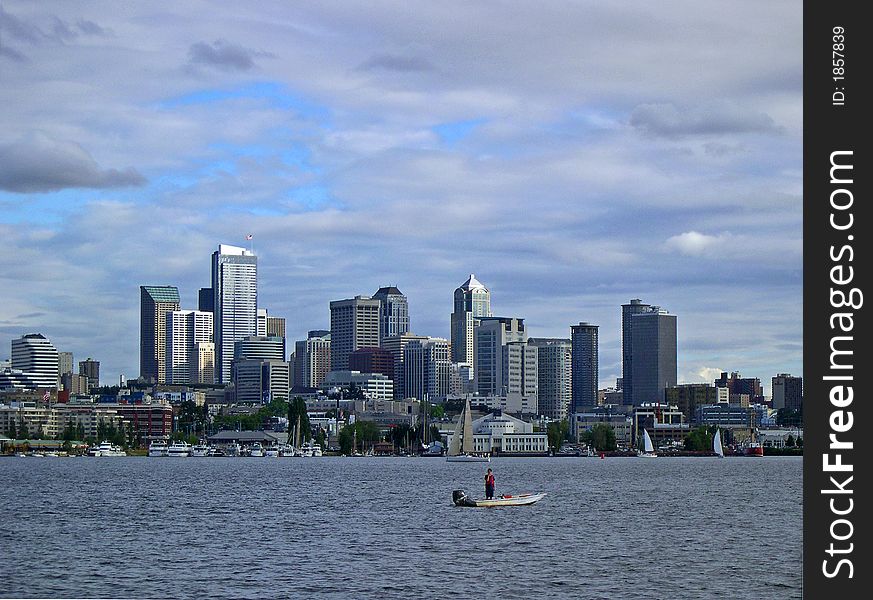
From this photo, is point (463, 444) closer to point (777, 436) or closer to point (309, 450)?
point (309, 450)

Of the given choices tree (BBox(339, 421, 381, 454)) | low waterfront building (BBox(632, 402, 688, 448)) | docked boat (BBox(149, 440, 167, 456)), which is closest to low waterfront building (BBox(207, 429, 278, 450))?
docked boat (BBox(149, 440, 167, 456))

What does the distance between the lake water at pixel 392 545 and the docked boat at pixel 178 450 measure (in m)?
93.6

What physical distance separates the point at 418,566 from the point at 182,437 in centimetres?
14380

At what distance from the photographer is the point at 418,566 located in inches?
1099

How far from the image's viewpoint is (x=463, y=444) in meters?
138

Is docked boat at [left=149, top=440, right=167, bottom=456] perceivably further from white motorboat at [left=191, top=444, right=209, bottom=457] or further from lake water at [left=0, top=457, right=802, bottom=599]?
lake water at [left=0, top=457, right=802, bottom=599]

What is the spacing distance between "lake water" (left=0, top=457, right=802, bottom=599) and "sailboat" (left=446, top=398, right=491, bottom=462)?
69.4 meters

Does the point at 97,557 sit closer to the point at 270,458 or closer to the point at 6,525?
the point at 6,525

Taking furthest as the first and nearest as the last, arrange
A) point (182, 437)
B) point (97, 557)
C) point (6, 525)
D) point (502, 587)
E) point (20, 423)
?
point (20, 423) < point (182, 437) < point (6, 525) < point (97, 557) < point (502, 587)

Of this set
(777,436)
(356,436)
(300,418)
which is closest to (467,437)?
(356,436)

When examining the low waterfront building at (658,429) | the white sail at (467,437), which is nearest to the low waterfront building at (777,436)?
the low waterfront building at (658,429)

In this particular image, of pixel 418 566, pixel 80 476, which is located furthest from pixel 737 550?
pixel 80 476

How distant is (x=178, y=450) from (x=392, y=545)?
406 ft
